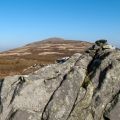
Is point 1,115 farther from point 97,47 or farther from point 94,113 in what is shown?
point 97,47

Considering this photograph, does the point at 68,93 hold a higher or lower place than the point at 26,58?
higher

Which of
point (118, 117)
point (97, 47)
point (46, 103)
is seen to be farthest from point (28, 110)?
point (97, 47)

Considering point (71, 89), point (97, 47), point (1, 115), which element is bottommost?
point (1, 115)

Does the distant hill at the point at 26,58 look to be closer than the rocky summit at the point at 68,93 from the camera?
No

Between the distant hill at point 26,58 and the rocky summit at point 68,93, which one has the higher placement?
the rocky summit at point 68,93

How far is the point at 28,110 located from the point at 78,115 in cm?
320

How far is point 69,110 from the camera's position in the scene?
794 inches

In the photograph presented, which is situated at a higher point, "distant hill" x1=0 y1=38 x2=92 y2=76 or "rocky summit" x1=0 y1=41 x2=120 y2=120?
"rocky summit" x1=0 y1=41 x2=120 y2=120

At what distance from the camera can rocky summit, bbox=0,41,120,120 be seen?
19859 millimetres

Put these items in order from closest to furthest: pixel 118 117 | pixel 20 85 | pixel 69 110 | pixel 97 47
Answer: pixel 118 117
pixel 69 110
pixel 20 85
pixel 97 47

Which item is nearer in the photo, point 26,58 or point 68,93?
point 68,93

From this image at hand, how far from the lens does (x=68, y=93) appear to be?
20.6 meters

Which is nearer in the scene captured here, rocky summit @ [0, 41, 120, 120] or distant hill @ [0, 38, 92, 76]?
rocky summit @ [0, 41, 120, 120]

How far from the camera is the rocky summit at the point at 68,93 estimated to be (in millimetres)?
19859
